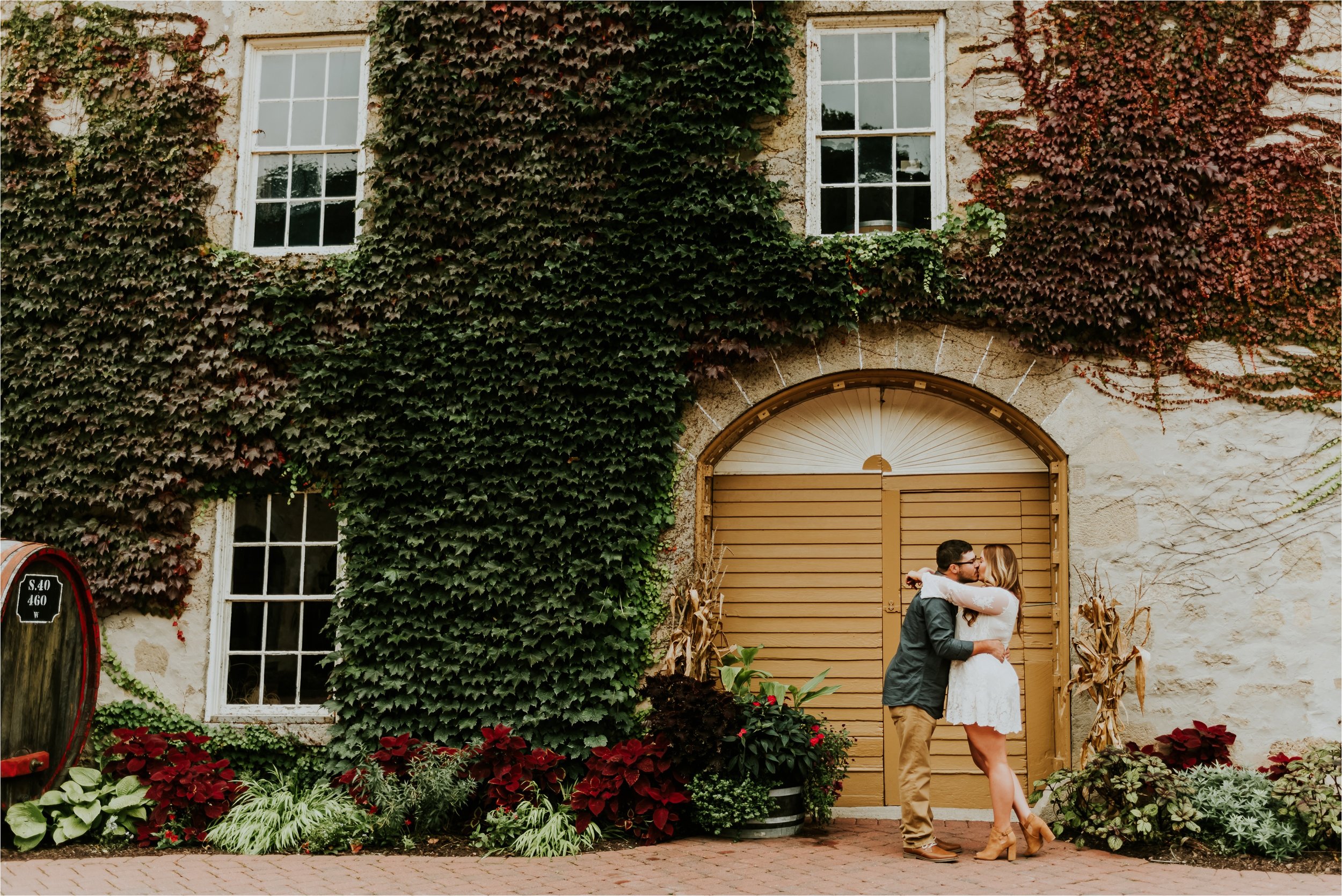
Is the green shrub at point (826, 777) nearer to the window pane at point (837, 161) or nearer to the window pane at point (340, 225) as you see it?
the window pane at point (837, 161)

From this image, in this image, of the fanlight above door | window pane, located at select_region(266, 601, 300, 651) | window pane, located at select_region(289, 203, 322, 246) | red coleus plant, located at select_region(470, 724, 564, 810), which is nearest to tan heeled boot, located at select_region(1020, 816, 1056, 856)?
the fanlight above door

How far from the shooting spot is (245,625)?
836 cm

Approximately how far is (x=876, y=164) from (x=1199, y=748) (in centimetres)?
469

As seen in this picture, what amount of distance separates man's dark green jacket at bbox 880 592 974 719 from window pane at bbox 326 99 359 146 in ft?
19.2

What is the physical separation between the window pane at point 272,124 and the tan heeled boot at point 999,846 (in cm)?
734

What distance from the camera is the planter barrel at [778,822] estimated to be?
6.83 m

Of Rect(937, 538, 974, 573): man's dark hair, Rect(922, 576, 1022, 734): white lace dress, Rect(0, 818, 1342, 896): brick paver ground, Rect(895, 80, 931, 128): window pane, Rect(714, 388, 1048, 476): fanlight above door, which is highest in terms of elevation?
Rect(895, 80, 931, 128): window pane

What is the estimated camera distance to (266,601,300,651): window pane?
8297mm

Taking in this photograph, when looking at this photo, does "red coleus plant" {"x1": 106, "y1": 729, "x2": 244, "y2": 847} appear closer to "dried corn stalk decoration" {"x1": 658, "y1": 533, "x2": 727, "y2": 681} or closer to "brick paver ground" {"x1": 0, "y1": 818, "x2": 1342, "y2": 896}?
"brick paver ground" {"x1": 0, "y1": 818, "x2": 1342, "y2": 896}

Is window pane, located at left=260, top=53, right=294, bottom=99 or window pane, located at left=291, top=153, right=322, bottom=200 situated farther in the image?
window pane, located at left=260, top=53, right=294, bottom=99

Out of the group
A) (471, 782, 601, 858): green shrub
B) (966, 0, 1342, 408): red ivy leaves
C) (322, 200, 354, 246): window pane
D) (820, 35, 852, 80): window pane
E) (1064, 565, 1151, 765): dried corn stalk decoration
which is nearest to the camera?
(471, 782, 601, 858): green shrub

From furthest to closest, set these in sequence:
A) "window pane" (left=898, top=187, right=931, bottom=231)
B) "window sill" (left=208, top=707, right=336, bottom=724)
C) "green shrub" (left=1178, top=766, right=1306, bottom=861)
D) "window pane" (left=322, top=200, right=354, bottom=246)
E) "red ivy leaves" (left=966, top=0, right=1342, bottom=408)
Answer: "window pane" (left=322, top=200, right=354, bottom=246) < "window pane" (left=898, top=187, right=931, bottom=231) < "window sill" (left=208, top=707, right=336, bottom=724) < "red ivy leaves" (left=966, top=0, right=1342, bottom=408) < "green shrub" (left=1178, top=766, right=1306, bottom=861)

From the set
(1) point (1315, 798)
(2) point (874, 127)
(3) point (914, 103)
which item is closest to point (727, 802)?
(1) point (1315, 798)

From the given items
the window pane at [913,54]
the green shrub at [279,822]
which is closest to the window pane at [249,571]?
the green shrub at [279,822]
